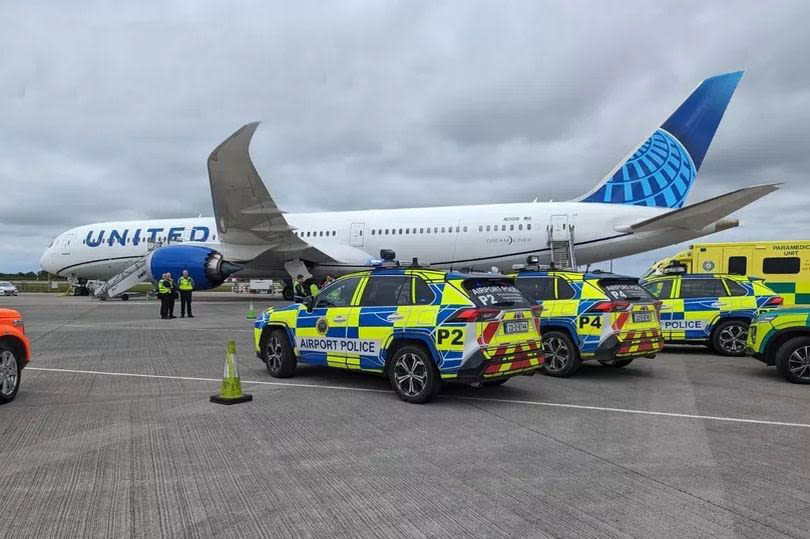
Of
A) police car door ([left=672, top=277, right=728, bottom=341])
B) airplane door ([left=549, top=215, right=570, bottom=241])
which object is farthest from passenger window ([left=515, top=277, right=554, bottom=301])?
airplane door ([left=549, top=215, right=570, bottom=241])

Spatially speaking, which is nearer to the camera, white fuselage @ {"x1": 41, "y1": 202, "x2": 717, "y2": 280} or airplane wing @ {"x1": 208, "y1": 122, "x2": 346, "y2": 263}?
airplane wing @ {"x1": 208, "y1": 122, "x2": 346, "y2": 263}

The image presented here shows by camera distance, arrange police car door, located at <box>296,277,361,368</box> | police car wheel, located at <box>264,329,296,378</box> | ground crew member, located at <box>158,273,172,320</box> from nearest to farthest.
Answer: police car door, located at <box>296,277,361,368</box> < police car wheel, located at <box>264,329,296,378</box> < ground crew member, located at <box>158,273,172,320</box>

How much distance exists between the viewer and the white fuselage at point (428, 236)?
21594mm

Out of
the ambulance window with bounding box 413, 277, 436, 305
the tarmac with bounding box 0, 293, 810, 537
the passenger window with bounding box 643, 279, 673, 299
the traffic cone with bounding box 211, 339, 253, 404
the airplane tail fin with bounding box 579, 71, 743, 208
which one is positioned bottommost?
the tarmac with bounding box 0, 293, 810, 537

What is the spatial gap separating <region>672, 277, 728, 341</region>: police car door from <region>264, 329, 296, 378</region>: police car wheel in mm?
7606

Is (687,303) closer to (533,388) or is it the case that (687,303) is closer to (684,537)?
(533,388)

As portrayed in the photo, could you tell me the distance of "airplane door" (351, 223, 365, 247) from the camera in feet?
85.3

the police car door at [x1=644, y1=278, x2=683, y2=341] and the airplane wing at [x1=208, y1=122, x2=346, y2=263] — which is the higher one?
the airplane wing at [x1=208, y1=122, x2=346, y2=263]

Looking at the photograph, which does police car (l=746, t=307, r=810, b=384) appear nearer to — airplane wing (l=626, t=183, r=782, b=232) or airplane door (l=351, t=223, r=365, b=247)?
airplane wing (l=626, t=183, r=782, b=232)

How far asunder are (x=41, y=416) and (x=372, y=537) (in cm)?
459

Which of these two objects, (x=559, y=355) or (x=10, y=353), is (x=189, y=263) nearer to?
(x=10, y=353)

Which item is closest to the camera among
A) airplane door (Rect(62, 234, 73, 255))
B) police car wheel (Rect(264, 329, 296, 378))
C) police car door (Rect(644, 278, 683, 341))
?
police car wheel (Rect(264, 329, 296, 378))

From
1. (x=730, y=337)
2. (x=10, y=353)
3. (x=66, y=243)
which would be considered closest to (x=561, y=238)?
(x=730, y=337)

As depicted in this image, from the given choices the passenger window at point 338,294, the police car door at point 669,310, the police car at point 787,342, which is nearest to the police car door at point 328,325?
the passenger window at point 338,294
